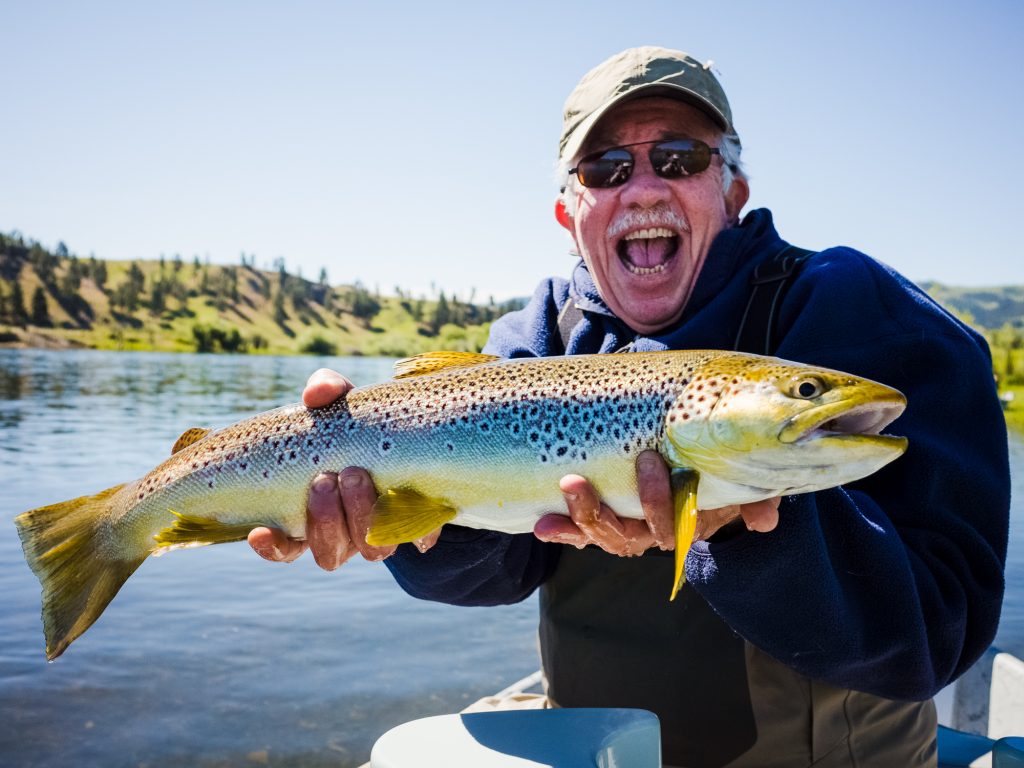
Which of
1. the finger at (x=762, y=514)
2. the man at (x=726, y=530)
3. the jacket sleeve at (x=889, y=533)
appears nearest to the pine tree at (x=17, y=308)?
the man at (x=726, y=530)

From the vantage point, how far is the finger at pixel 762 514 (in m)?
2.27

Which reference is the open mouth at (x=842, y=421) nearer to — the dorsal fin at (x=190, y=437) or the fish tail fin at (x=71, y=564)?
the dorsal fin at (x=190, y=437)

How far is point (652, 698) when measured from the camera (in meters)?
3.03

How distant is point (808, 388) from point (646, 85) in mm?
1771

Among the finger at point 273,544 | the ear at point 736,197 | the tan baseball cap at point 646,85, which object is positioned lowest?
the finger at point 273,544

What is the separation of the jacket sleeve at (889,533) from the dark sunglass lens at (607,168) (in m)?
0.95

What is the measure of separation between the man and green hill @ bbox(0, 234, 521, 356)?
247 ft

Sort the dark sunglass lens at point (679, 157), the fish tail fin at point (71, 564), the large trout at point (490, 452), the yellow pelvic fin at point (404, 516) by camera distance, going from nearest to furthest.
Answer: the large trout at point (490, 452) < the yellow pelvic fin at point (404, 516) < the fish tail fin at point (71, 564) < the dark sunglass lens at point (679, 157)

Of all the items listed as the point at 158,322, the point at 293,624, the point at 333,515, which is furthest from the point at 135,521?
the point at 158,322

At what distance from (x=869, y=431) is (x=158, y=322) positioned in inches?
3868

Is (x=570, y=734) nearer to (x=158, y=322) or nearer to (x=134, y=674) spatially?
(x=134, y=674)

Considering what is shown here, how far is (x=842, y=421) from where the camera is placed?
7.36ft

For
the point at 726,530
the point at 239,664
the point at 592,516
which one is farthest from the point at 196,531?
the point at 239,664

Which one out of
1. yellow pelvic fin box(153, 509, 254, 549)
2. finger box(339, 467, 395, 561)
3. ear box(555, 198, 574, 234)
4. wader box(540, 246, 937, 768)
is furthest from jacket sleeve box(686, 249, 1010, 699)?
yellow pelvic fin box(153, 509, 254, 549)
